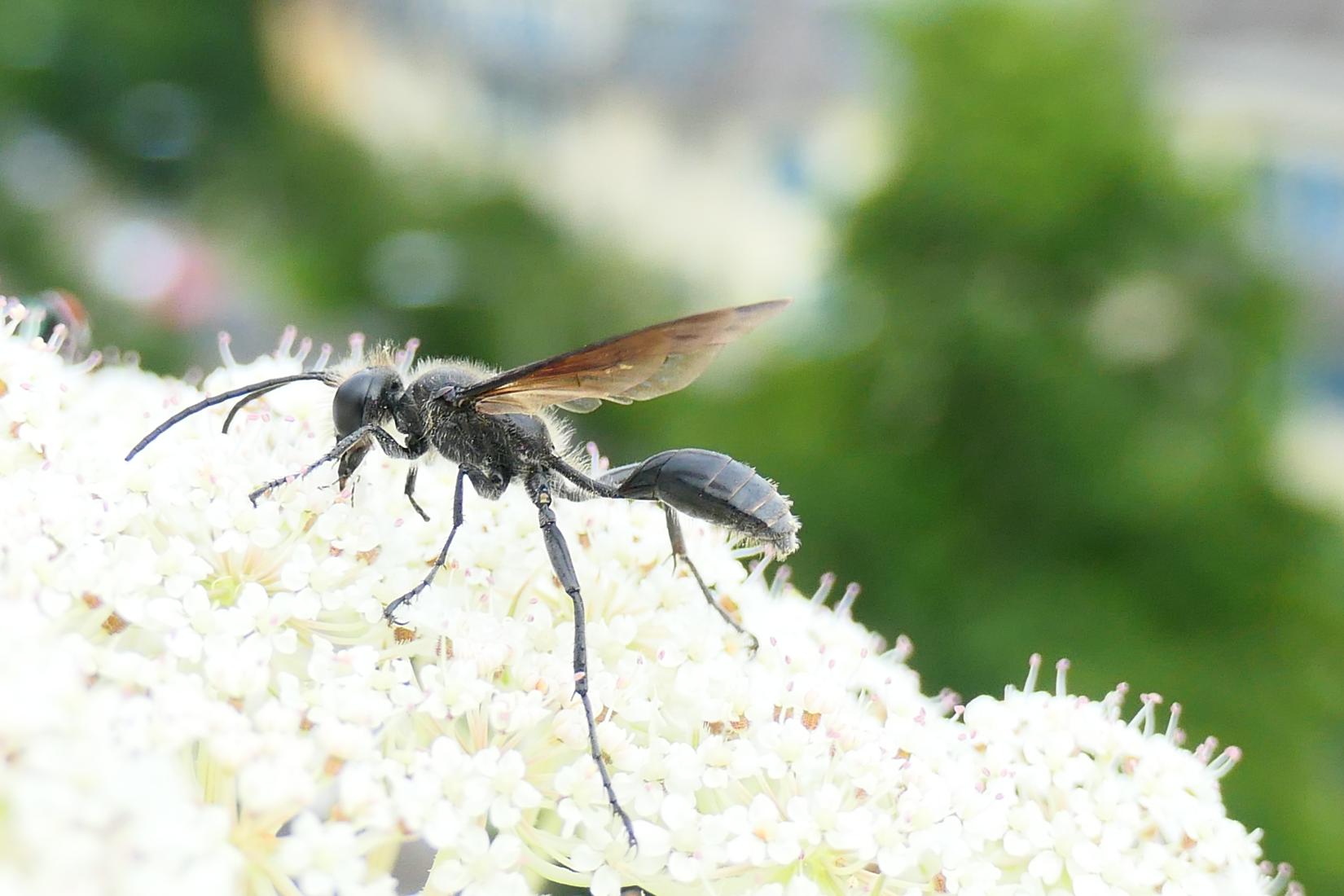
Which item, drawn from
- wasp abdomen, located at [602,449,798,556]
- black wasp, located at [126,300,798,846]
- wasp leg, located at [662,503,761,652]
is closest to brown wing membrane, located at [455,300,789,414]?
black wasp, located at [126,300,798,846]

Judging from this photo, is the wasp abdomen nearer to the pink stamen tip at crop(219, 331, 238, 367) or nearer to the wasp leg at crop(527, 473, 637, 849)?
the wasp leg at crop(527, 473, 637, 849)

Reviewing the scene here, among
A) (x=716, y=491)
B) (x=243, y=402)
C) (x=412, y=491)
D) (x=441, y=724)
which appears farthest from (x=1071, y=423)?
(x=441, y=724)

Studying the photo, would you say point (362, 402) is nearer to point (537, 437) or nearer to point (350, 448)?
point (350, 448)

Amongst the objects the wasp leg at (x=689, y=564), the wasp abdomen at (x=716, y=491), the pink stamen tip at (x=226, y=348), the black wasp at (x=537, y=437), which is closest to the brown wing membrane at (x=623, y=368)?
the black wasp at (x=537, y=437)

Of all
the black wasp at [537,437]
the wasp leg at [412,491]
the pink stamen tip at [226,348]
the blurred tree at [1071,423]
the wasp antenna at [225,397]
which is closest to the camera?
the wasp antenna at [225,397]

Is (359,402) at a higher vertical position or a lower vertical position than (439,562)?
higher

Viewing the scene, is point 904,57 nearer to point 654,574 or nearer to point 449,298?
point 654,574

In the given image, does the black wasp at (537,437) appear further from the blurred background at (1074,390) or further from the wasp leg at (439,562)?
the blurred background at (1074,390)

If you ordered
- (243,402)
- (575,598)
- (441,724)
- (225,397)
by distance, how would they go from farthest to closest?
(243,402) < (225,397) < (575,598) < (441,724)

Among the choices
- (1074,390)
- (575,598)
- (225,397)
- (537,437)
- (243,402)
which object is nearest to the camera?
(575,598)
